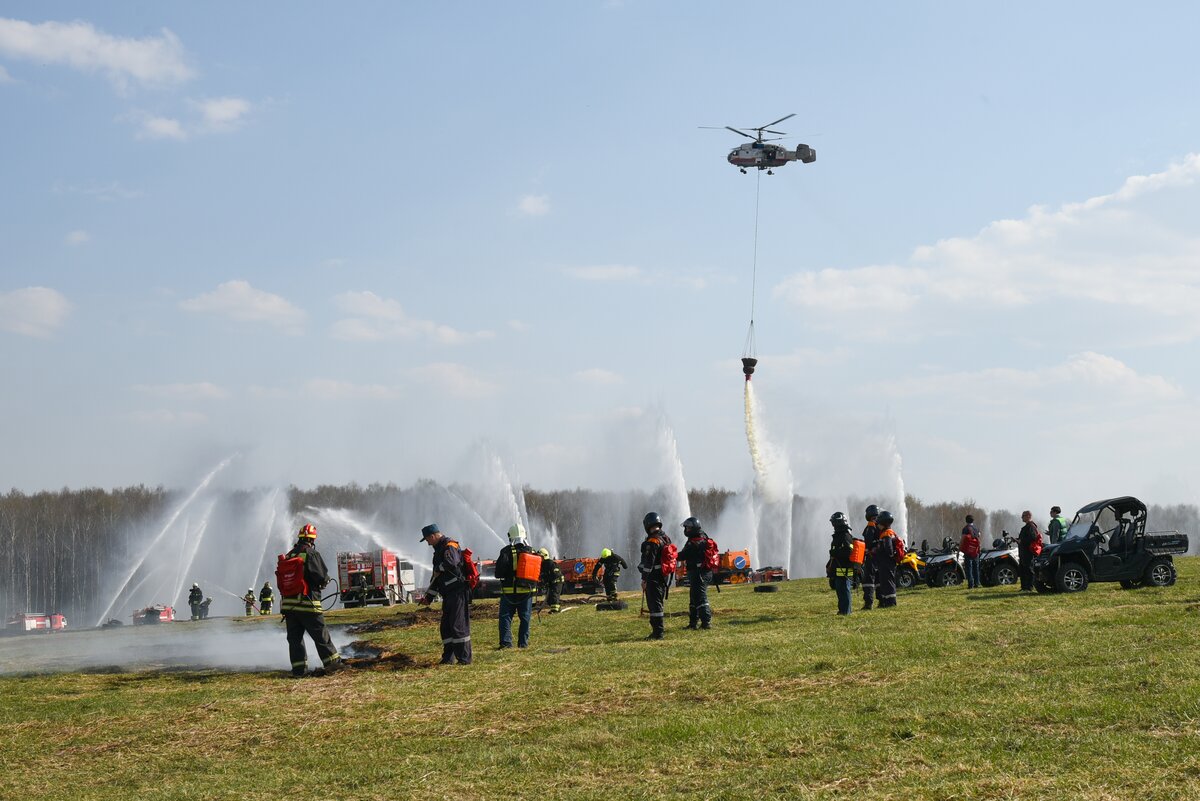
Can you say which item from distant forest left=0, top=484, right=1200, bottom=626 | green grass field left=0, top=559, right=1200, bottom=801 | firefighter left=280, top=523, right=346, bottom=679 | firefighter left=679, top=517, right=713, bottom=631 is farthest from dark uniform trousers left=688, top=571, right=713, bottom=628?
distant forest left=0, top=484, right=1200, bottom=626

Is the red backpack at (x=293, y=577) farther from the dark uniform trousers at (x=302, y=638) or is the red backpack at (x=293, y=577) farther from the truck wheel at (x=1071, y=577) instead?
the truck wheel at (x=1071, y=577)

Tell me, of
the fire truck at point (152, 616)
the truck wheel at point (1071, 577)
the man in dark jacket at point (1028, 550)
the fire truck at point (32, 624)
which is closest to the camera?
the truck wheel at point (1071, 577)

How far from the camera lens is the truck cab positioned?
23062 millimetres

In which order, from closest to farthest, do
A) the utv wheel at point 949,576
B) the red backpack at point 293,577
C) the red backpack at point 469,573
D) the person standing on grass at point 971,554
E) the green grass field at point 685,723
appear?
the green grass field at point 685,723
the red backpack at point 293,577
the red backpack at point 469,573
the person standing on grass at point 971,554
the utv wheel at point 949,576

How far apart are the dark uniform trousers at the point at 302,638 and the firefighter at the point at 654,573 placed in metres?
5.39

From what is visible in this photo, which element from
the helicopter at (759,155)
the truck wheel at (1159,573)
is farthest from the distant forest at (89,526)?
the truck wheel at (1159,573)

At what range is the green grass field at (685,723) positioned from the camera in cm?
769

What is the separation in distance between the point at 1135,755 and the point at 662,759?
3412 mm

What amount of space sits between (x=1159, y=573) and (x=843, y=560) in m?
7.69

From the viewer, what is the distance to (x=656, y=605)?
1827cm

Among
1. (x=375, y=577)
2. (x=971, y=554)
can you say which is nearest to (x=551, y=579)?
(x=971, y=554)

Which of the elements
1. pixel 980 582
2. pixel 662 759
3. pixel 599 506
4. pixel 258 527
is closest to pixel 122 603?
pixel 258 527

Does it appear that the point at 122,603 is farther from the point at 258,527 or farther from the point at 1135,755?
the point at 1135,755

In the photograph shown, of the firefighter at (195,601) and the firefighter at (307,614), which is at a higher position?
the firefighter at (307,614)
